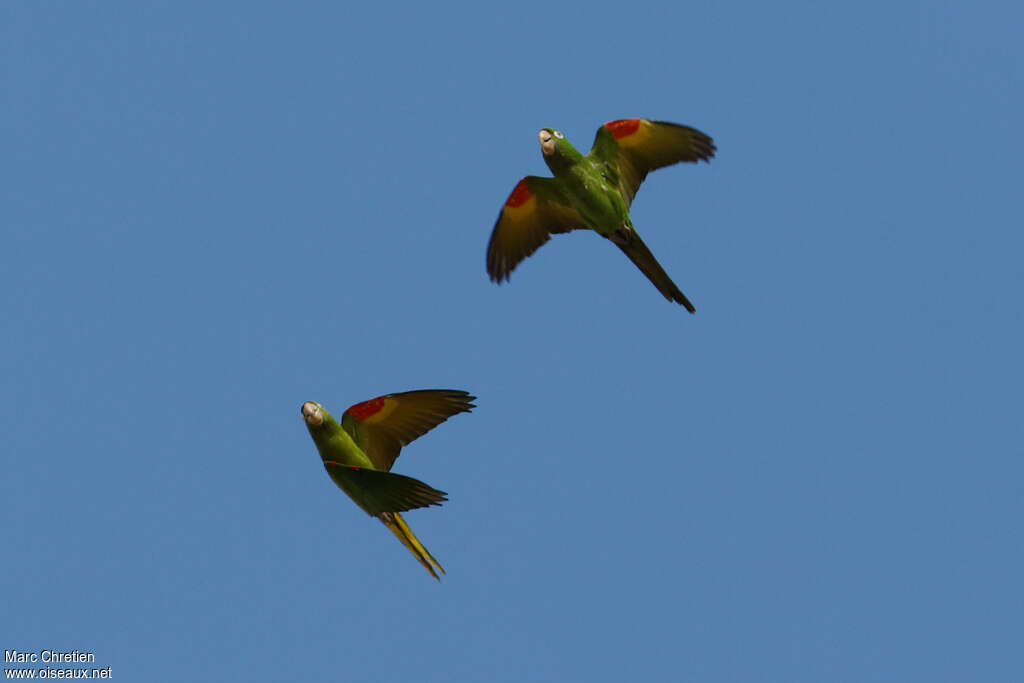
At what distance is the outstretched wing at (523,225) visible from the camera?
1884 centimetres

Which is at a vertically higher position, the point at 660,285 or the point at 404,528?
the point at 660,285

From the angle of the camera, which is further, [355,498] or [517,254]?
[517,254]

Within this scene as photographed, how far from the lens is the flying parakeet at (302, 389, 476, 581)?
49.1 ft

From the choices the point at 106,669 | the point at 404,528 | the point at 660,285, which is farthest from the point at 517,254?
the point at 106,669

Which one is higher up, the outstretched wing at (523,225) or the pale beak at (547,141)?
the outstretched wing at (523,225)

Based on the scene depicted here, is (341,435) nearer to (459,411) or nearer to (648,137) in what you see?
(459,411)

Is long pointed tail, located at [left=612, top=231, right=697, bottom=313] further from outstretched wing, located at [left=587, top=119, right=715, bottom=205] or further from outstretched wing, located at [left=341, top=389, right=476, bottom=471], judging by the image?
outstretched wing, located at [left=341, top=389, right=476, bottom=471]

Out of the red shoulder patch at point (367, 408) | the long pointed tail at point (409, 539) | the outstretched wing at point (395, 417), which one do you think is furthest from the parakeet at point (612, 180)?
the long pointed tail at point (409, 539)

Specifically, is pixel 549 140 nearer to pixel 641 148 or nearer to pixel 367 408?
pixel 641 148

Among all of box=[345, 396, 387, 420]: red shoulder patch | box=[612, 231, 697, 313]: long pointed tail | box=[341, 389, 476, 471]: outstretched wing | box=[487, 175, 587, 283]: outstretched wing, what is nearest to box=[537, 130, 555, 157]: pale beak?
box=[487, 175, 587, 283]: outstretched wing

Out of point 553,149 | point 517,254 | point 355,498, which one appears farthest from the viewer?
point 517,254

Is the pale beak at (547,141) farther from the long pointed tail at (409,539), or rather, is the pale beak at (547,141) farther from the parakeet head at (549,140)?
the long pointed tail at (409,539)

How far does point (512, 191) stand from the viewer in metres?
18.9

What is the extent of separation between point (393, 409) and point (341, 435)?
863 millimetres
